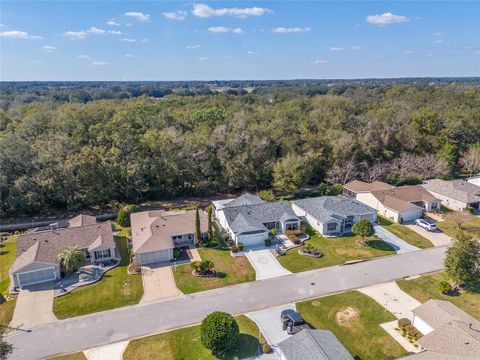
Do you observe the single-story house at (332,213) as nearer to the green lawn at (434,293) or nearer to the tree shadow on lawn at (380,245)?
the tree shadow on lawn at (380,245)

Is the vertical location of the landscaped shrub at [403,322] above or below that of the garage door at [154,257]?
below

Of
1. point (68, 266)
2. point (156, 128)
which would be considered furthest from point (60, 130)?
point (68, 266)

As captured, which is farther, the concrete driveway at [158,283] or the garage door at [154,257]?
the garage door at [154,257]

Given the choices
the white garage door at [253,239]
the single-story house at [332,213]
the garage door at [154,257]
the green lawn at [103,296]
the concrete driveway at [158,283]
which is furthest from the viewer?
the single-story house at [332,213]

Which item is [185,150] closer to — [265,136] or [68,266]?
[265,136]

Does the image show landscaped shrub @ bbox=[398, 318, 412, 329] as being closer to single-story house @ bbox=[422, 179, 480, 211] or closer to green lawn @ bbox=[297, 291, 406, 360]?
green lawn @ bbox=[297, 291, 406, 360]

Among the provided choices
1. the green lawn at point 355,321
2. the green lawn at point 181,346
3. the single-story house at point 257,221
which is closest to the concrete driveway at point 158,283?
the green lawn at point 181,346

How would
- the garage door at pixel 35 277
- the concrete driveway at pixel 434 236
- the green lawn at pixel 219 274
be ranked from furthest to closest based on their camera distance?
the concrete driveway at pixel 434 236, the garage door at pixel 35 277, the green lawn at pixel 219 274
